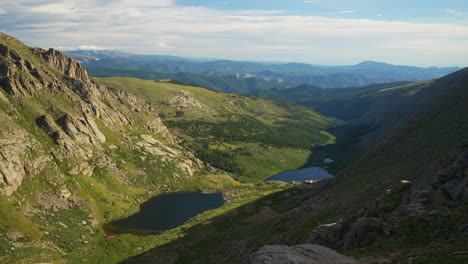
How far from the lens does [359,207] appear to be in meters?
58.9

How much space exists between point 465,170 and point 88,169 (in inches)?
5977

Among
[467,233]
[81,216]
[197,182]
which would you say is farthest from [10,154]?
[467,233]

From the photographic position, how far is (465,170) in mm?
36281

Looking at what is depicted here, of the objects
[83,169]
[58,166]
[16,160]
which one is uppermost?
[16,160]

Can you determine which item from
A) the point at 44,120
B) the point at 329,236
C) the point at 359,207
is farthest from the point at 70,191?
the point at 329,236

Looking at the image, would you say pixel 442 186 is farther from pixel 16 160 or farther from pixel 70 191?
pixel 16 160

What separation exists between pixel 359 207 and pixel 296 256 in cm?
3878

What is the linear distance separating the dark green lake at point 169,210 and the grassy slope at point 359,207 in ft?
88.8

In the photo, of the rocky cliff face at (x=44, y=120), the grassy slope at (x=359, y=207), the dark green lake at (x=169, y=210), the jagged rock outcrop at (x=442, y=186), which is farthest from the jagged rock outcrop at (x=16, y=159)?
the jagged rock outcrop at (x=442, y=186)

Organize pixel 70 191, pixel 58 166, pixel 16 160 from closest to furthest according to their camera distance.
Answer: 1. pixel 16 160
2. pixel 70 191
3. pixel 58 166

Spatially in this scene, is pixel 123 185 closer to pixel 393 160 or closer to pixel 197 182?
pixel 197 182

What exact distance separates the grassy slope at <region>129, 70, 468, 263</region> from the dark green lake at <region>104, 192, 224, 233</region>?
2707cm

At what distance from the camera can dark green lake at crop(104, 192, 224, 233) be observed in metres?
131

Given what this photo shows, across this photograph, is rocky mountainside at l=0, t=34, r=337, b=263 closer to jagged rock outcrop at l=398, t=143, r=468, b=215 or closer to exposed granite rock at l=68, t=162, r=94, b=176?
exposed granite rock at l=68, t=162, r=94, b=176
